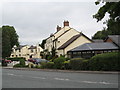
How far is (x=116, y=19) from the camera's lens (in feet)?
68.9

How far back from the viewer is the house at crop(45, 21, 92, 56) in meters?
53.1

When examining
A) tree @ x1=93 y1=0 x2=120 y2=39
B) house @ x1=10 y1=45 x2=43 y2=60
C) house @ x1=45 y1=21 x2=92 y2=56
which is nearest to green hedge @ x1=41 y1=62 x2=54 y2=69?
tree @ x1=93 y1=0 x2=120 y2=39

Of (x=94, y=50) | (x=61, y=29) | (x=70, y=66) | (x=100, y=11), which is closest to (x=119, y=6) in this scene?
(x=100, y=11)

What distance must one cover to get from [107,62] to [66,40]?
3721 centimetres

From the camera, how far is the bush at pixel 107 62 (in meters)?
21.3

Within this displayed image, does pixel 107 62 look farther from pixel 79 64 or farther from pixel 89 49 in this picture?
pixel 89 49

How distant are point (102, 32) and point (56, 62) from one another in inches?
2444

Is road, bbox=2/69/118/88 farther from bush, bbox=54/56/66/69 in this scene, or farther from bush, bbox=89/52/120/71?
bush, bbox=54/56/66/69

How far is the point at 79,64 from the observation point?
25.3 meters

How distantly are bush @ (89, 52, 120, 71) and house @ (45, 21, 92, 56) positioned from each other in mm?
29484

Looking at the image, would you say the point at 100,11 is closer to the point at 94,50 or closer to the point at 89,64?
the point at 89,64

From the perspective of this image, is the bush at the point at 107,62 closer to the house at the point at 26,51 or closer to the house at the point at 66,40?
the house at the point at 66,40

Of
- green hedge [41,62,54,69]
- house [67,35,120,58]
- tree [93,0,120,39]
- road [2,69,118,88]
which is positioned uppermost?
tree [93,0,120,39]

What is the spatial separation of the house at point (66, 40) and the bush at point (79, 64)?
26.3m
